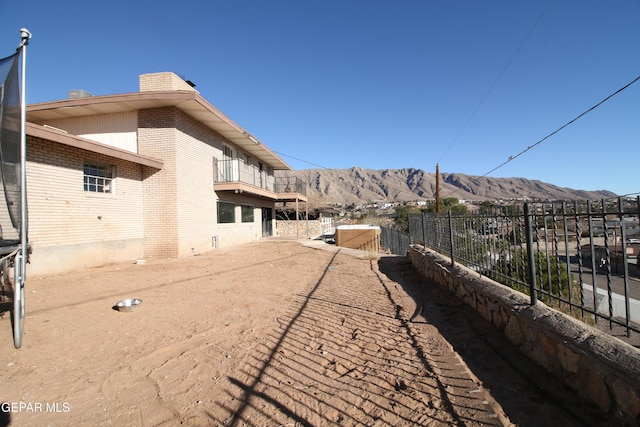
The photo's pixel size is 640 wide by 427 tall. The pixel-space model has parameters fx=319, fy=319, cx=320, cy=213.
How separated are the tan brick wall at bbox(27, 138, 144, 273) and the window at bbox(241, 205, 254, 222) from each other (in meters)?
7.38

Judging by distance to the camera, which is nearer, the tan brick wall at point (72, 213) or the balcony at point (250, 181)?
the tan brick wall at point (72, 213)

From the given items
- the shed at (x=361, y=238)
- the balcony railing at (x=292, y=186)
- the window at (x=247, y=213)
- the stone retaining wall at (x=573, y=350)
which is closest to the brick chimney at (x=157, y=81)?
the window at (x=247, y=213)

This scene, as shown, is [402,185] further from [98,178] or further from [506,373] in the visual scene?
[506,373]

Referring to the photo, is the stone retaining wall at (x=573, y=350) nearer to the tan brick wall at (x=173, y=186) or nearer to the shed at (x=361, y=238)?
the tan brick wall at (x=173, y=186)

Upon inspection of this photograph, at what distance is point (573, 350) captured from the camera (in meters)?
2.56

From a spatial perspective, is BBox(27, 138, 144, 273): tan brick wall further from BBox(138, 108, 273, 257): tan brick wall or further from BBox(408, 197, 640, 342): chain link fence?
BBox(408, 197, 640, 342): chain link fence

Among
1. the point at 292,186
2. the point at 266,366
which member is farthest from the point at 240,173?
the point at 266,366

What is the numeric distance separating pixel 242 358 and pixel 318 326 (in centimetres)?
130

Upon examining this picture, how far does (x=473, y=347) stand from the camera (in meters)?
3.66

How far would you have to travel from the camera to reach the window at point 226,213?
1524 centimetres

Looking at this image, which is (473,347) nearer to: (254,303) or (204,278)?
(254,303)

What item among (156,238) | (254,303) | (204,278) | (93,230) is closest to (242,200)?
(156,238)

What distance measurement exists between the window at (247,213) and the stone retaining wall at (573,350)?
15192 mm

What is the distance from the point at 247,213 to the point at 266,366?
1599 centimetres
